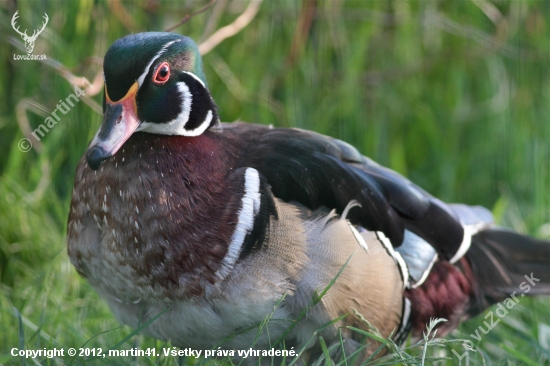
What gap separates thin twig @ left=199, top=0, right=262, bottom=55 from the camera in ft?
12.8

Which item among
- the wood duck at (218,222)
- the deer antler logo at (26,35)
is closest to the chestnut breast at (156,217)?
the wood duck at (218,222)

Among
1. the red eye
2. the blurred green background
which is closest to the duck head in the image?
the red eye

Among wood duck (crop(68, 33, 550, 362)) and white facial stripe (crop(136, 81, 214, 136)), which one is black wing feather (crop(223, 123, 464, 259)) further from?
white facial stripe (crop(136, 81, 214, 136))

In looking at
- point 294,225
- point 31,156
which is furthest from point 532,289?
point 31,156

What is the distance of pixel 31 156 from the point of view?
13.0 ft

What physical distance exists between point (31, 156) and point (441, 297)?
89.5 inches

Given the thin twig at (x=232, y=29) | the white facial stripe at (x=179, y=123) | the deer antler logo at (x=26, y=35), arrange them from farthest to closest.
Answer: the thin twig at (x=232, y=29)
the deer antler logo at (x=26, y=35)
the white facial stripe at (x=179, y=123)

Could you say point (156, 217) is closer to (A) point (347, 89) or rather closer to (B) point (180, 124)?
(B) point (180, 124)

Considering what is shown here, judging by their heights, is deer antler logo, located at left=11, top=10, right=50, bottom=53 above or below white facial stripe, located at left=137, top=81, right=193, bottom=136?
above

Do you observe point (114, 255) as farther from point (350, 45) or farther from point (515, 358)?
point (350, 45)

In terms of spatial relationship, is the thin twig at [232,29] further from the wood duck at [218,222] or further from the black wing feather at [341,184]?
the wood duck at [218,222]

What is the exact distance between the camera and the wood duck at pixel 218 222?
93.8 inches

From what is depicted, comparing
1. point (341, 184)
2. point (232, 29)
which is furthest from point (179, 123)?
point (232, 29)

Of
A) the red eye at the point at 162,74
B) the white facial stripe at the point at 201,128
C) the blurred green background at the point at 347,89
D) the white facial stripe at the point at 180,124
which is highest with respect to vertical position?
the red eye at the point at 162,74
